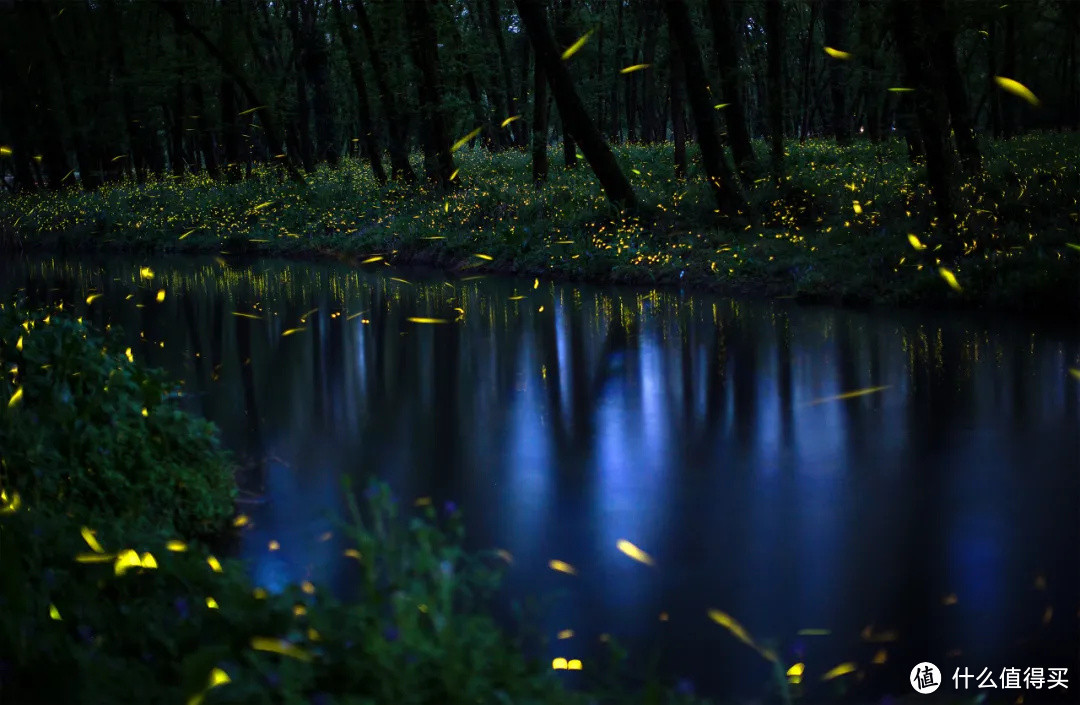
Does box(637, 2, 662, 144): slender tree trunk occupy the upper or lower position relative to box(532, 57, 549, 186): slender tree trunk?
upper

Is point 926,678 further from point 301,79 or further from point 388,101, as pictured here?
point 301,79

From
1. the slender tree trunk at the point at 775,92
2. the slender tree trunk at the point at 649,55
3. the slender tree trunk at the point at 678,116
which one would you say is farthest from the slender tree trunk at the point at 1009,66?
the slender tree trunk at the point at 649,55

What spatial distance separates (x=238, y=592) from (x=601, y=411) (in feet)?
20.7

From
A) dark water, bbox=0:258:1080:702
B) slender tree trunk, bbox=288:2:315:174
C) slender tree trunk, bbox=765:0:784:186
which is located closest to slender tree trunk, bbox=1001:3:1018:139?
slender tree trunk, bbox=765:0:784:186

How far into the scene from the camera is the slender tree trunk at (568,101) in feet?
72.3

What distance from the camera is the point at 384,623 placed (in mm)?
3896

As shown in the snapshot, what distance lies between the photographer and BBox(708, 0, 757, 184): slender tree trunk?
2140 centimetres

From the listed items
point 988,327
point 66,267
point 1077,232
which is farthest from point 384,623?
point 66,267

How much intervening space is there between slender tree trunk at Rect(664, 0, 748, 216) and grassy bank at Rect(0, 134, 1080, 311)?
1.39ft

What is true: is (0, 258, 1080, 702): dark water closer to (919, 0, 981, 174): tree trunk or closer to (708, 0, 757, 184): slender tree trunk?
(919, 0, 981, 174): tree trunk

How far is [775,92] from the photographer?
2442 centimetres

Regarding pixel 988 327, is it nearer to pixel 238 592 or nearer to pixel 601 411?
pixel 601 411

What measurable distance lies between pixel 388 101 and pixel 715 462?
89.9 ft

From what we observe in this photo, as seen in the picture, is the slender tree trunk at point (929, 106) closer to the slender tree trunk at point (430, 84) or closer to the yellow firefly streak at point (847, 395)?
the yellow firefly streak at point (847, 395)
